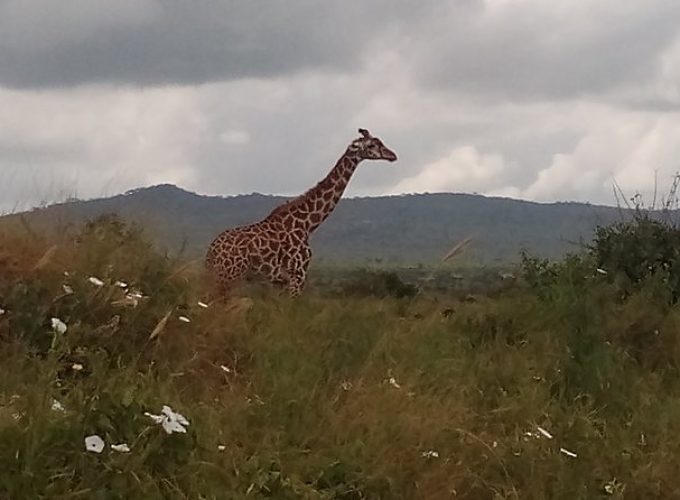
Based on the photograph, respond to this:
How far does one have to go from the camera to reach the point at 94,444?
446 centimetres

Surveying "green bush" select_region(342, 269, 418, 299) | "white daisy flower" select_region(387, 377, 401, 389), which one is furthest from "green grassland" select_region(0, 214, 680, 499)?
"green bush" select_region(342, 269, 418, 299)

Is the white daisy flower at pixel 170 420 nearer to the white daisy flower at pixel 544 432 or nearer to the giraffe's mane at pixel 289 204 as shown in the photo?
the white daisy flower at pixel 544 432

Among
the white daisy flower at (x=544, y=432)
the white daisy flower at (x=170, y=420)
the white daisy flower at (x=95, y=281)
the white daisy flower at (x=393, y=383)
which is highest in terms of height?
the white daisy flower at (x=95, y=281)

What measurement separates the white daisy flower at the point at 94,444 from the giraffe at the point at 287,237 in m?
4.83

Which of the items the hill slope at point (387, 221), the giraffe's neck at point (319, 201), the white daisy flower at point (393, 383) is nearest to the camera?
the white daisy flower at point (393, 383)

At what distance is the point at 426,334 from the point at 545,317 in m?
0.93

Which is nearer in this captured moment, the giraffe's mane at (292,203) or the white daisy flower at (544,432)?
the white daisy flower at (544,432)

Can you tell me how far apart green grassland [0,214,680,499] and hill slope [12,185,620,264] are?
67cm

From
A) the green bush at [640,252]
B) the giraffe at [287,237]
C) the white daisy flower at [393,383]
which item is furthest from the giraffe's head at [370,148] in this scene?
the white daisy flower at [393,383]

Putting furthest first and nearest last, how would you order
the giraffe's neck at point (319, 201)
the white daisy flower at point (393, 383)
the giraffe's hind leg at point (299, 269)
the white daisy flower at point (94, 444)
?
the giraffe's neck at point (319, 201)
the giraffe's hind leg at point (299, 269)
the white daisy flower at point (393, 383)
the white daisy flower at point (94, 444)

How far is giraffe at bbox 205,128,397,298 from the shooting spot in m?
10.2

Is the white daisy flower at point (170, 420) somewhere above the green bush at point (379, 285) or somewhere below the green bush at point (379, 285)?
below

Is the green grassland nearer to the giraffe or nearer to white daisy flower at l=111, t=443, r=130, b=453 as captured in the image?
white daisy flower at l=111, t=443, r=130, b=453

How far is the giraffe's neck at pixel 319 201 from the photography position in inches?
431
